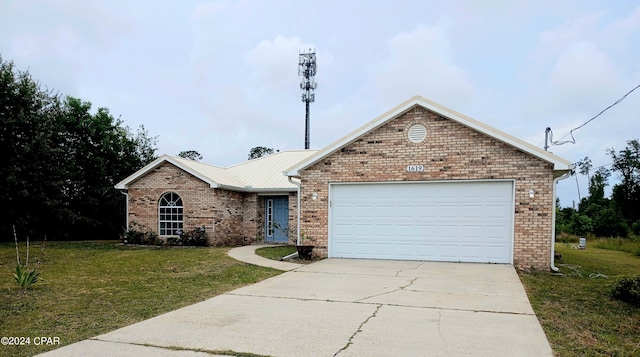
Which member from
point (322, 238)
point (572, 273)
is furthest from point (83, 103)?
point (572, 273)

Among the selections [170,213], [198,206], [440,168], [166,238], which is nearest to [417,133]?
[440,168]

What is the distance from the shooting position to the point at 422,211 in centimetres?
1270

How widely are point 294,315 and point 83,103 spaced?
24.8 m

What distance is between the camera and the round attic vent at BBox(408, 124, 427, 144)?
12.7 meters

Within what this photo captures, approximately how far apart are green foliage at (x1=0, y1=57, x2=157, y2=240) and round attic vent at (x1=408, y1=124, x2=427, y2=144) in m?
16.9

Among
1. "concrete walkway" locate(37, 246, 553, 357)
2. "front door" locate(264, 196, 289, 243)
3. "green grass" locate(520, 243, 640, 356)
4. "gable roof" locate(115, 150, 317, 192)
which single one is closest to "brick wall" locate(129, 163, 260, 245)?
"gable roof" locate(115, 150, 317, 192)

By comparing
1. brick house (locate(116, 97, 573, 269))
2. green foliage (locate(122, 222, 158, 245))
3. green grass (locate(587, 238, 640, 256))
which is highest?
brick house (locate(116, 97, 573, 269))

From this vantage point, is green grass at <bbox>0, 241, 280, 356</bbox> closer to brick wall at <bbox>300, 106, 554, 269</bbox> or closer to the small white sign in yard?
brick wall at <bbox>300, 106, 554, 269</bbox>

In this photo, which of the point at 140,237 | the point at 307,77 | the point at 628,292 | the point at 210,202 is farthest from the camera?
the point at 307,77

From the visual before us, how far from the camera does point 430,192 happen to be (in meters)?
12.6

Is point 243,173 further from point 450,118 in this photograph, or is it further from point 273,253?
point 450,118

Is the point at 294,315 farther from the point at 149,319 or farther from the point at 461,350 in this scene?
the point at 461,350

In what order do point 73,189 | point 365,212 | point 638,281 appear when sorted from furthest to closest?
point 73,189 → point 365,212 → point 638,281

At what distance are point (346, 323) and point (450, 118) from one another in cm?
813
